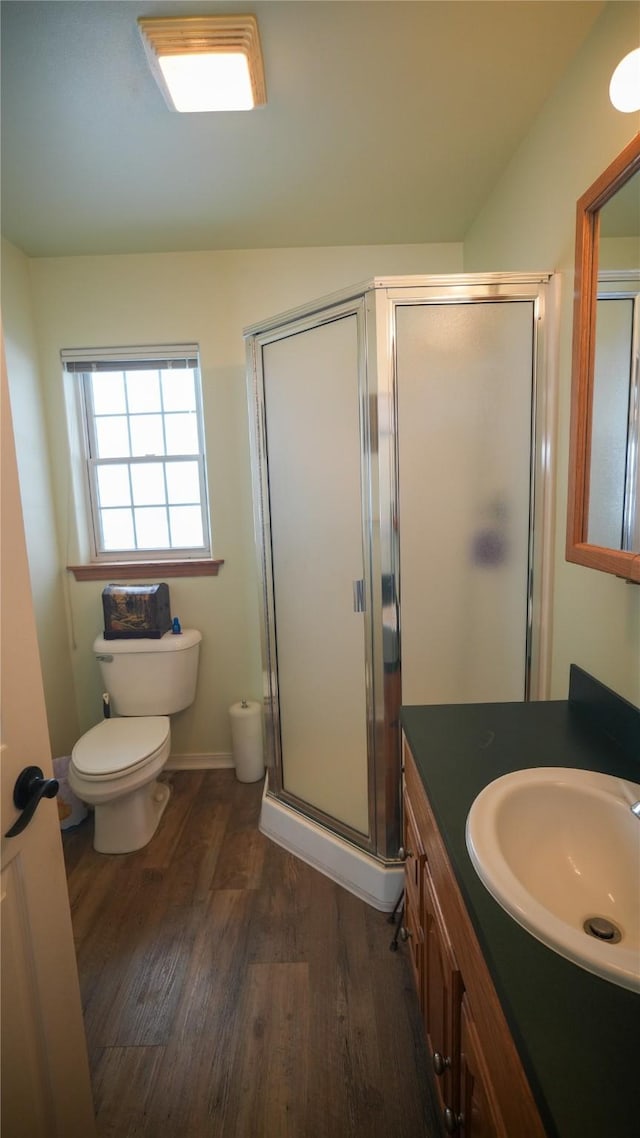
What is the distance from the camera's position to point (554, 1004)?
55 centimetres

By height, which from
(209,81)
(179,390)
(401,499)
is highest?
(209,81)

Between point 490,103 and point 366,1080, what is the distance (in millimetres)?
2679

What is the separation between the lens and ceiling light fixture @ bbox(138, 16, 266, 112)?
1127mm

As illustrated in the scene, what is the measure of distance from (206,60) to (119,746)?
2238mm

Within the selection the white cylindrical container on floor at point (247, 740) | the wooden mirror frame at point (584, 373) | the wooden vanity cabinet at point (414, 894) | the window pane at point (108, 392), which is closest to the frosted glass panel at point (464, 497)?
the wooden mirror frame at point (584, 373)

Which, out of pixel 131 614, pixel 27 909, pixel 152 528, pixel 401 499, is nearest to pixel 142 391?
pixel 152 528

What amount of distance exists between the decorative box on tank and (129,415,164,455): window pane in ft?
2.45

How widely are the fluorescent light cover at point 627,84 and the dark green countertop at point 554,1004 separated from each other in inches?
54.9

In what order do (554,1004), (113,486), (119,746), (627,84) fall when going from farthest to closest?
(113,486)
(119,746)
(627,84)
(554,1004)

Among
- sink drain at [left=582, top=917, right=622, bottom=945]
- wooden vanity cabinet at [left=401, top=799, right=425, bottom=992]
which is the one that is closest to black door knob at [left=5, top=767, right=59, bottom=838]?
wooden vanity cabinet at [left=401, top=799, right=425, bottom=992]

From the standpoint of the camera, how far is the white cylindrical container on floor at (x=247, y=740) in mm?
2383

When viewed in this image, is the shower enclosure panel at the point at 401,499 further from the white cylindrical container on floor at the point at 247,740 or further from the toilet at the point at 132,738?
the toilet at the point at 132,738

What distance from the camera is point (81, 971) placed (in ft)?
4.87

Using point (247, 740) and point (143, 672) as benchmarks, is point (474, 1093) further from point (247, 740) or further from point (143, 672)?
point (143, 672)
